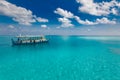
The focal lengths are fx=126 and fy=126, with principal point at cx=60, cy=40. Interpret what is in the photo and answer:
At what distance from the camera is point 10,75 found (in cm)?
1809

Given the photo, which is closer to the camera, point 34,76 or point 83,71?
point 34,76

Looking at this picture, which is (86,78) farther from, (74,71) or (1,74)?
(1,74)

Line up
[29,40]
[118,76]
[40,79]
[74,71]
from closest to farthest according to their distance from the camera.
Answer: [40,79]
[118,76]
[74,71]
[29,40]

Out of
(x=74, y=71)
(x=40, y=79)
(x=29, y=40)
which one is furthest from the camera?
(x=29, y=40)

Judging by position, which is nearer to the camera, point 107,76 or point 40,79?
point 40,79

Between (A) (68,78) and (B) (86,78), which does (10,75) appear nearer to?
(A) (68,78)

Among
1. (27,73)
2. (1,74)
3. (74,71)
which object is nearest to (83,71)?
(74,71)

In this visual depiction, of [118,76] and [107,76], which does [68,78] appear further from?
[118,76]

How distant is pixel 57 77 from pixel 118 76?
873cm

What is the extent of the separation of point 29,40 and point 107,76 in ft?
168

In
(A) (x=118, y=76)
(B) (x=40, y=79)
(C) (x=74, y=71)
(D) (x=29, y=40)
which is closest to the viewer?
(B) (x=40, y=79)

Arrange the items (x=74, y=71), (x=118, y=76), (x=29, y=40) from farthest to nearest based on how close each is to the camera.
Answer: (x=29, y=40) → (x=74, y=71) → (x=118, y=76)

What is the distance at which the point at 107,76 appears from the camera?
1803 cm

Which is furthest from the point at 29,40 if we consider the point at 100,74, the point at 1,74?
the point at 100,74
